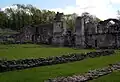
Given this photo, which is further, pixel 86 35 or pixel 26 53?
pixel 86 35

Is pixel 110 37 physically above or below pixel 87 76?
above

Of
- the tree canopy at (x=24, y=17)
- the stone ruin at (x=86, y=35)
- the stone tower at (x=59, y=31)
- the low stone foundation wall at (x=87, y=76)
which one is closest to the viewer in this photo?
the low stone foundation wall at (x=87, y=76)

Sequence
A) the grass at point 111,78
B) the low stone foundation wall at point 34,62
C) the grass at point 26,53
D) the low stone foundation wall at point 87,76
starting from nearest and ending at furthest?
the low stone foundation wall at point 87,76, the grass at point 111,78, the low stone foundation wall at point 34,62, the grass at point 26,53

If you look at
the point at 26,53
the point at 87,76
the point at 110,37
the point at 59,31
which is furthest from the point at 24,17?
the point at 87,76

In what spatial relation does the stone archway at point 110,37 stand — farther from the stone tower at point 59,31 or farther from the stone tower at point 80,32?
the stone tower at point 59,31

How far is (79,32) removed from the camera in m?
47.6

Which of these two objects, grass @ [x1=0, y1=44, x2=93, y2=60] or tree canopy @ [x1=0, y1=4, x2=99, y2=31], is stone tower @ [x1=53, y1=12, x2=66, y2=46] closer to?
grass @ [x1=0, y1=44, x2=93, y2=60]

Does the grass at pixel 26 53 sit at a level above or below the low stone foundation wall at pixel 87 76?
above

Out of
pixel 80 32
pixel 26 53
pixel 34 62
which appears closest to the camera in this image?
pixel 34 62

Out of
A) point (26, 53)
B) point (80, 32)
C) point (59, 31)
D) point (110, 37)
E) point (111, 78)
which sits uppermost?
point (59, 31)

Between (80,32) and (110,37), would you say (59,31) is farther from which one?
(110,37)

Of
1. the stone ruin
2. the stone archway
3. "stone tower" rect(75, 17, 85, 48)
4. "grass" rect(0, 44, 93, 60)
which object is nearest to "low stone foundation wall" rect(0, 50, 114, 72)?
"grass" rect(0, 44, 93, 60)

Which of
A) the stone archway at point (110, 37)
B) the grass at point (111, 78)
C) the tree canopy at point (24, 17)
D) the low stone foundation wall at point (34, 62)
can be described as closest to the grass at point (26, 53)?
the low stone foundation wall at point (34, 62)

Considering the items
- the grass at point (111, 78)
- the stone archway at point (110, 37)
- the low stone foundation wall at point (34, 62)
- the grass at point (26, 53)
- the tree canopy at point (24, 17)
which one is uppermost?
the tree canopy at point (24, 17)
